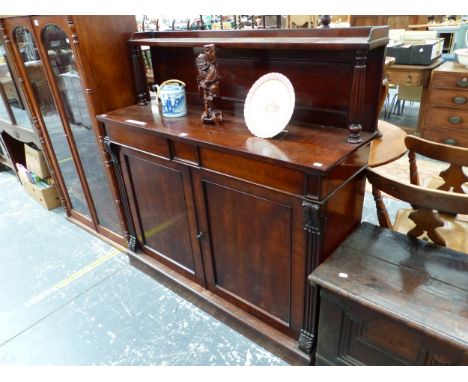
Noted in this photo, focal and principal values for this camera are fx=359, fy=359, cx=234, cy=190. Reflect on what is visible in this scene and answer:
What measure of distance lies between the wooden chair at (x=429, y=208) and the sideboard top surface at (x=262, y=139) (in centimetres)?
21

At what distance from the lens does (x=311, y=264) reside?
133cm

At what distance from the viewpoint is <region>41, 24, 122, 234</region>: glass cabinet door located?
6.17 feet

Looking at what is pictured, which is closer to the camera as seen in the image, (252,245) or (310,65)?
(310,65)

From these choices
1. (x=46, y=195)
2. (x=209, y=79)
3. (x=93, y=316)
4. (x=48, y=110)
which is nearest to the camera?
(x=209, y=79)

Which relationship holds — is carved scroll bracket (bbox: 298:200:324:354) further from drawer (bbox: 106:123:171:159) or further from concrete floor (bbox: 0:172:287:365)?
drawer (bbox: 106:123:171:159)

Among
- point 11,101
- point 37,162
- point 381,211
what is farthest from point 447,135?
point 11,101

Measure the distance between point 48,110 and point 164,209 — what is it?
1.12 metres

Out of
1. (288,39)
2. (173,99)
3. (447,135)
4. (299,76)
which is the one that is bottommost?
(447,135)

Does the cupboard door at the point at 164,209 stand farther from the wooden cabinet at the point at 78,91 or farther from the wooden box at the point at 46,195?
the wooden box at the point at 46,195

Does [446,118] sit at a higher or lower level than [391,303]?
lower

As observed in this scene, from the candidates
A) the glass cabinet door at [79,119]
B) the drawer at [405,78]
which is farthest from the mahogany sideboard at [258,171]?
the drawer at [405,78]

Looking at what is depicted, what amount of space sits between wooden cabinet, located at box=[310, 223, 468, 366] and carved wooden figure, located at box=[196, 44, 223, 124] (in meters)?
0.77

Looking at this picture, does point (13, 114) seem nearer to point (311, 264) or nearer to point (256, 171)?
point (256, 171)

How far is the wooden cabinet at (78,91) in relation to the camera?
1.75 meters
